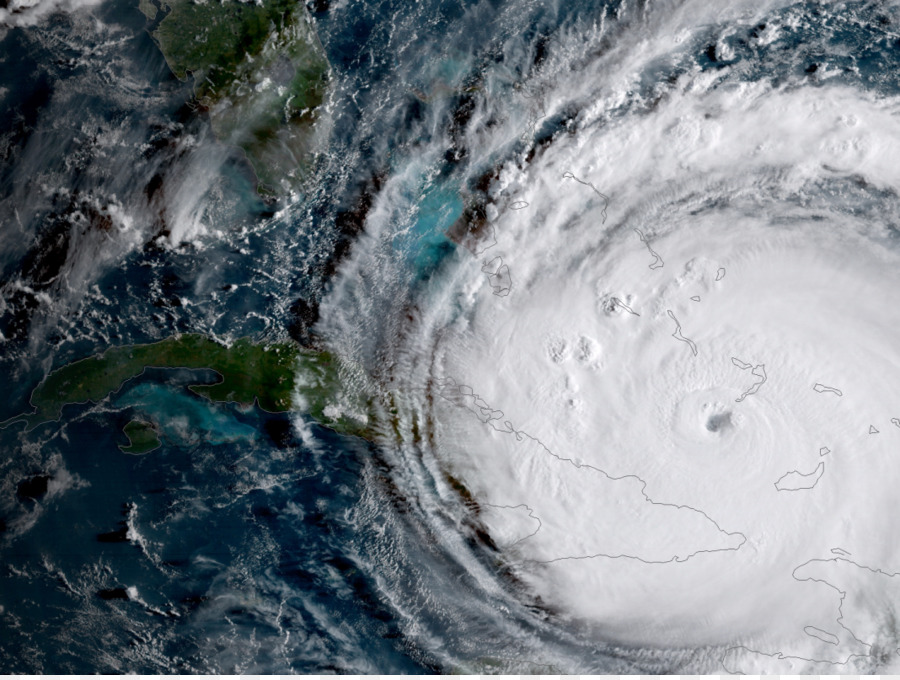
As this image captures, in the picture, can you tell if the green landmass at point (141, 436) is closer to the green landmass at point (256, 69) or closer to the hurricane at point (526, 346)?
the hurricane at point (526, 346)

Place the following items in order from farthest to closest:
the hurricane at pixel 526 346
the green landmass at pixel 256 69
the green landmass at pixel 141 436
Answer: the green landmass at pixel 141 436 < the green landmass at pixel 256 69 < the hurricane at pixel 526 346

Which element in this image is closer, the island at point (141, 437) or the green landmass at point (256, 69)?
the green landmass at point (256, 69)

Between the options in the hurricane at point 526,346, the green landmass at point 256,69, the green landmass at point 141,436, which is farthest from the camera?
the green landmass at point 141,436

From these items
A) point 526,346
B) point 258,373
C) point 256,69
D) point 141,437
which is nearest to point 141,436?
point 141,437

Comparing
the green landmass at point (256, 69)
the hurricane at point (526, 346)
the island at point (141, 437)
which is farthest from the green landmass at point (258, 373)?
the green landmass at point (256, 69)

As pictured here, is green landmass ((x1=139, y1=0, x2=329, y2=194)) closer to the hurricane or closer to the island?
the hurricane

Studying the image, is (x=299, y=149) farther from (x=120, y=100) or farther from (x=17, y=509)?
(x=17, y=509)
